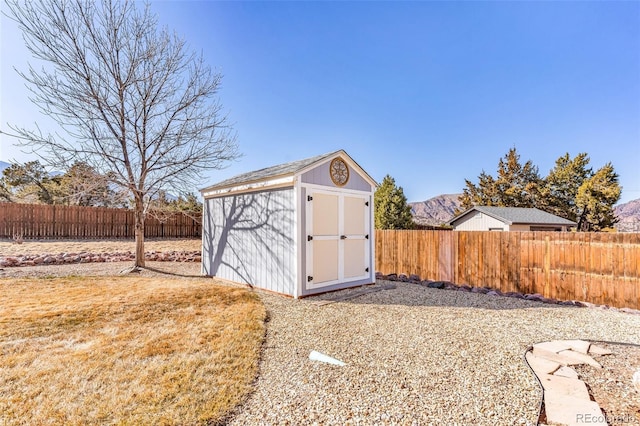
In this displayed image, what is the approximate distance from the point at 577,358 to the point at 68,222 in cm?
1749

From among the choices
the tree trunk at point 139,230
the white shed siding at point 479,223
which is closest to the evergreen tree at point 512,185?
the white shed siding at point 479,223

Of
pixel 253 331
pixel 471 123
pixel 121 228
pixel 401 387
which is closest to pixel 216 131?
pixel 253 331

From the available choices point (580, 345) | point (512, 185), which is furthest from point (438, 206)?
point (580, 345)

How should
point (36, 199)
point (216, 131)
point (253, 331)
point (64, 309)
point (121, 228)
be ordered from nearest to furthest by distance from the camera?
point (253, 331) → point (64, 309) → point (216, 131) → point (121, 228) → point (36, 199)

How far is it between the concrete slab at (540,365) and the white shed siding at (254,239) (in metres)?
3.65

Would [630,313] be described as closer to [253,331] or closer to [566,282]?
[566,282]

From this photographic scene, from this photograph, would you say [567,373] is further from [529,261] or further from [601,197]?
[601,197]

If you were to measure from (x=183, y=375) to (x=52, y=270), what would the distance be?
26.2 ft

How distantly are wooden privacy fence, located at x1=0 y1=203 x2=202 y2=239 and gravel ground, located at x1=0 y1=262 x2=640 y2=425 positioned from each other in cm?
881

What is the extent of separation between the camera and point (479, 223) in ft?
57.8

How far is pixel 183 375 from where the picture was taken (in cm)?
242

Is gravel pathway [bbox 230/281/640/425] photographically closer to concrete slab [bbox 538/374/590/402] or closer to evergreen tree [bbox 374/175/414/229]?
concrete slab [bbox 538/374/590/402]

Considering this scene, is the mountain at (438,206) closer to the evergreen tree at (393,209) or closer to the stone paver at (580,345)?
the evergreen tree at (393,209)

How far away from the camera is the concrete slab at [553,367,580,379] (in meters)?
2.49
